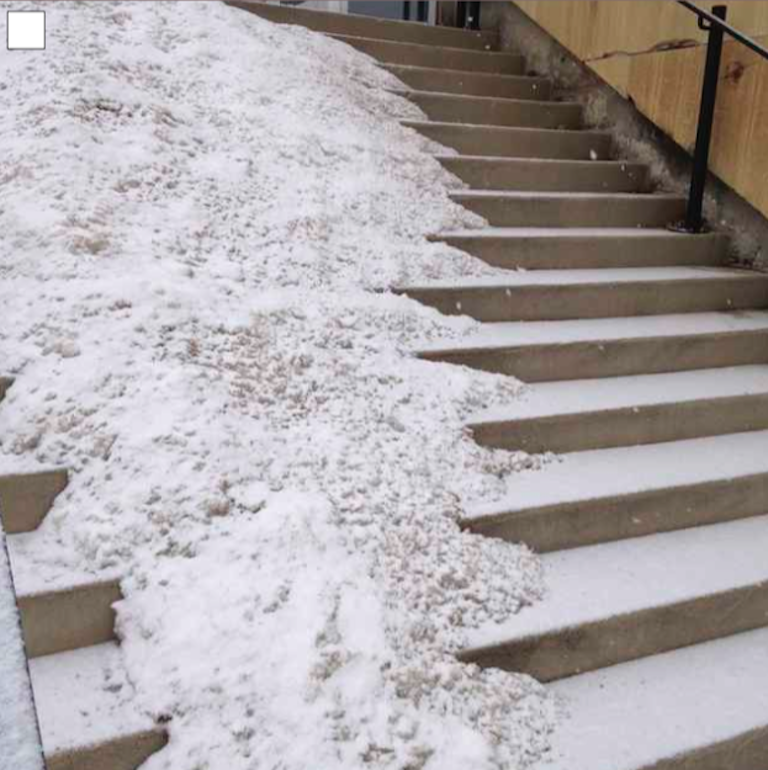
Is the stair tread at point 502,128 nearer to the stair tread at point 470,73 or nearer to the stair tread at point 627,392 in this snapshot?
the stair tread at point 470,73

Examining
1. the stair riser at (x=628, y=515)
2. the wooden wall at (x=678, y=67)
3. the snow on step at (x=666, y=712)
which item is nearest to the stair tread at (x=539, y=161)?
the wooden wall at (x=678, y=67)

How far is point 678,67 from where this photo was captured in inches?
163

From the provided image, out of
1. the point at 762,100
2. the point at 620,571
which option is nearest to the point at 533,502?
the point at 620,571

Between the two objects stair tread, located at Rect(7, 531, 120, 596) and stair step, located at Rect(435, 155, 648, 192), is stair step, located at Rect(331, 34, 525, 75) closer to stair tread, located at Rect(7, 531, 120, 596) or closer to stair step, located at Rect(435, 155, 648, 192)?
stair step, located at Rect(435, 155, 648, 192)

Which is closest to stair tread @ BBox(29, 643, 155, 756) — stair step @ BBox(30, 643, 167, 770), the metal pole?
stair step @ BBox(30, 643, 167, 770)

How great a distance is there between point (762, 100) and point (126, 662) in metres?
3.68

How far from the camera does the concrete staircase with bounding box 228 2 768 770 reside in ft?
6.70

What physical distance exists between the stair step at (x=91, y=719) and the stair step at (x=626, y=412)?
138 cm

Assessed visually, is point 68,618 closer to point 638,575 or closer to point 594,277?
point 638,575

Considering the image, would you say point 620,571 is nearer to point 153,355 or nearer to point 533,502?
point 533,502

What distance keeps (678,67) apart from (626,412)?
94.1 inches

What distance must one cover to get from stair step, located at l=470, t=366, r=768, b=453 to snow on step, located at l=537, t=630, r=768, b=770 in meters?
0.82

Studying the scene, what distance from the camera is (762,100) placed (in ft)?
11.9

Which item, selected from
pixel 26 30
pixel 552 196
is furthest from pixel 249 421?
pixel 26 30
